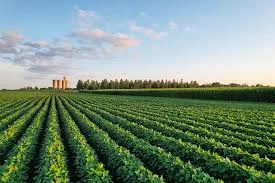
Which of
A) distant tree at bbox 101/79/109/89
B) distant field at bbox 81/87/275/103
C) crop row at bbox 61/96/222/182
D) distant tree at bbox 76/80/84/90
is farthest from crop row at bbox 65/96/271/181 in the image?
distant tree at bbox 76/80/84/90

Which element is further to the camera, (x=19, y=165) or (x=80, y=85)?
(x=80, y=85)

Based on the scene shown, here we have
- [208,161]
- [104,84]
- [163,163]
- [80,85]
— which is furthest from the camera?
[80,85]

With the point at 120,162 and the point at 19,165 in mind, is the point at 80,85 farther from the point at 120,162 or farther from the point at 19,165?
the point at 120,162

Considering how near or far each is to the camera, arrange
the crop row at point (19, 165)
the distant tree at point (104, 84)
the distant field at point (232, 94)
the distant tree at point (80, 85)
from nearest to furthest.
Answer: the crop row at point (19, 165), the distant field at point (232, 94), the distant tree at point (104, 84), the distant tree at point (80, 85)

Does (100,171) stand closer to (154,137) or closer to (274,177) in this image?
(274,177)

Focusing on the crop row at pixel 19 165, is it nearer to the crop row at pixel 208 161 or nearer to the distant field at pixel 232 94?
the crop row at pixel 208 161

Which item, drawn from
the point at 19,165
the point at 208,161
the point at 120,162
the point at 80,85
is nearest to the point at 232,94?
the point at 208,161

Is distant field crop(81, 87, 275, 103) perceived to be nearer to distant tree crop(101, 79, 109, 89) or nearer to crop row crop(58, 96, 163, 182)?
crop row crop(58, 96, 163, 182)

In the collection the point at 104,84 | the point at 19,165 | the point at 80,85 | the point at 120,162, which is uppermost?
the point at 104,84

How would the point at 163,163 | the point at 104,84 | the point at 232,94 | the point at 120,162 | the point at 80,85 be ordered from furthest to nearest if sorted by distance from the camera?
the point at 80,85
the point at 104,84
the point at 232,94
the point at 120,162
the point at 163,163

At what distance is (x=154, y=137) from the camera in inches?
491

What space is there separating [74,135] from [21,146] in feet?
8.03

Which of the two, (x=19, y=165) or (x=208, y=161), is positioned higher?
(x=208, y=161)

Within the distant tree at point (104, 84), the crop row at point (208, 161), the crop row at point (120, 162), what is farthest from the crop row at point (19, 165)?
the distant tree at point (104, 84)
